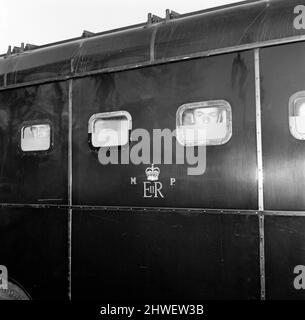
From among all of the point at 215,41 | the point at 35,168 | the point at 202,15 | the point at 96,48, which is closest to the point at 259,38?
the point at 215,41

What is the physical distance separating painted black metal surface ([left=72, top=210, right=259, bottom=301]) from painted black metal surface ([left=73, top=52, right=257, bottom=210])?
0.14 m

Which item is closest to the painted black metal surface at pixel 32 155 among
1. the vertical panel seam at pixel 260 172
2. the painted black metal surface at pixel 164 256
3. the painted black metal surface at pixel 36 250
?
the painted black metal surface at pixel 36 250

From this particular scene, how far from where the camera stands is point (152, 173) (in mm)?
3521

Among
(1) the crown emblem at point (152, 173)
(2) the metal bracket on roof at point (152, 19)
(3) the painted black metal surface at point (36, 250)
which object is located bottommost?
(3) the painted black metal surface at point (36, 250)

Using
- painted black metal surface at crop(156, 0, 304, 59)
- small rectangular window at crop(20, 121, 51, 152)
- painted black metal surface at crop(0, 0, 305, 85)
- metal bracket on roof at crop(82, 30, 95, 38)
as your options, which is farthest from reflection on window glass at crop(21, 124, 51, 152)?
painted black metal surface at crop(156, 0, 304, 59)

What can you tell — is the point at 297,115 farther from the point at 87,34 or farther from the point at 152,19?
the point at 87,34

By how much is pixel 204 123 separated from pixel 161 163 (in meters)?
0.47

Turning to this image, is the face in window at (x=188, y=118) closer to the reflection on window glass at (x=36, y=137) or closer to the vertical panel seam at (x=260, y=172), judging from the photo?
the vertical panel seam at (x=260, y=172)

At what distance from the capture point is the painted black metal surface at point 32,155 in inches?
157

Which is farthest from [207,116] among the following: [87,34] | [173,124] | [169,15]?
[87,34]

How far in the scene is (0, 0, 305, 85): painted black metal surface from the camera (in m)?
3.20

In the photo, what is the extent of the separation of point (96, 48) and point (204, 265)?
2.12 metres

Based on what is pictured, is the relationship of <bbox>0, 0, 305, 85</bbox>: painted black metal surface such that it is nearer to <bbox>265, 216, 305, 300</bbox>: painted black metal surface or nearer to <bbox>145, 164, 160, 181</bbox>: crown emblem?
<bbox>145, 164, 160, 181</bbox>: crown emblem

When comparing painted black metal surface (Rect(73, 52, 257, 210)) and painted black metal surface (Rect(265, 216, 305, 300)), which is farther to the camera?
painted black metal surface (Rect(73, 52, 257, 210))
